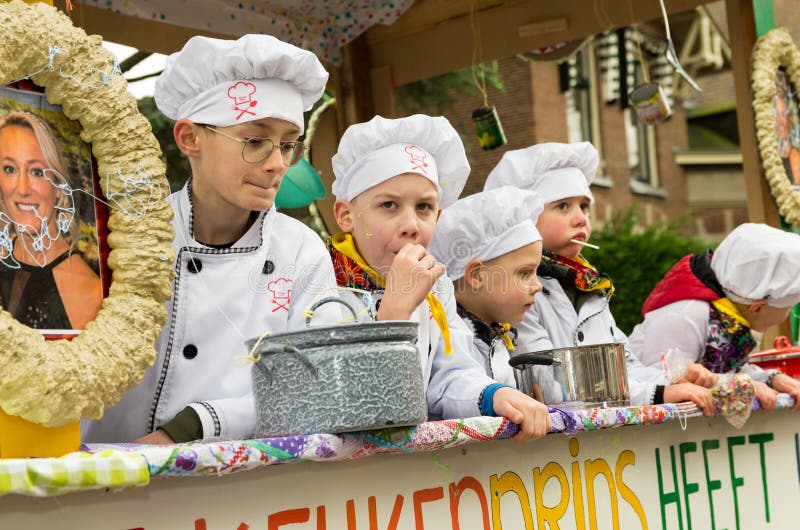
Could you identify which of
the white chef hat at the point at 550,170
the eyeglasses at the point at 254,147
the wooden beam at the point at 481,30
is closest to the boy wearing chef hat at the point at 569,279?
the white chef hat at the point at 550,170

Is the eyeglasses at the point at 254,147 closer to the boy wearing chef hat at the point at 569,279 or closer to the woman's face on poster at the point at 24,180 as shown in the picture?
the woman's face on poster at the point at 24,180

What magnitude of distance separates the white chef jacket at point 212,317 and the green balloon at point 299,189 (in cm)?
278

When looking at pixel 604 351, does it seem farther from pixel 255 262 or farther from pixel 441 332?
pixel 255 262

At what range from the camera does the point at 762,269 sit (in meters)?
4.36

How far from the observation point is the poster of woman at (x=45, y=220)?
6.05ft

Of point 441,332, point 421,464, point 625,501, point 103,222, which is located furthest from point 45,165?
point 625,501

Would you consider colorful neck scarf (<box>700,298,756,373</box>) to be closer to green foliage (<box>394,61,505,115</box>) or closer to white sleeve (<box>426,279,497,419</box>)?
white sleeve (<box>426,279,497,419</box>)

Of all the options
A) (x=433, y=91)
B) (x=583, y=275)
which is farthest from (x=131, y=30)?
(x=433, y=91)

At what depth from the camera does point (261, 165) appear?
254cm

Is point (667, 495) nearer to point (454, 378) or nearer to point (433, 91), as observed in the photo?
point (454, 378)

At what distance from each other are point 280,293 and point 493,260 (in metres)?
1.13

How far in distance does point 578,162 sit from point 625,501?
1.77 metres

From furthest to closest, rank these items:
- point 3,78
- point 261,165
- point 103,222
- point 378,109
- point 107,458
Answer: point 378,109 < point 261,165 < point 103,222 < point 3,78 < point 107,458

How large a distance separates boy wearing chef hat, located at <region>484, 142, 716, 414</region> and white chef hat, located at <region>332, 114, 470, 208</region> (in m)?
0.79
